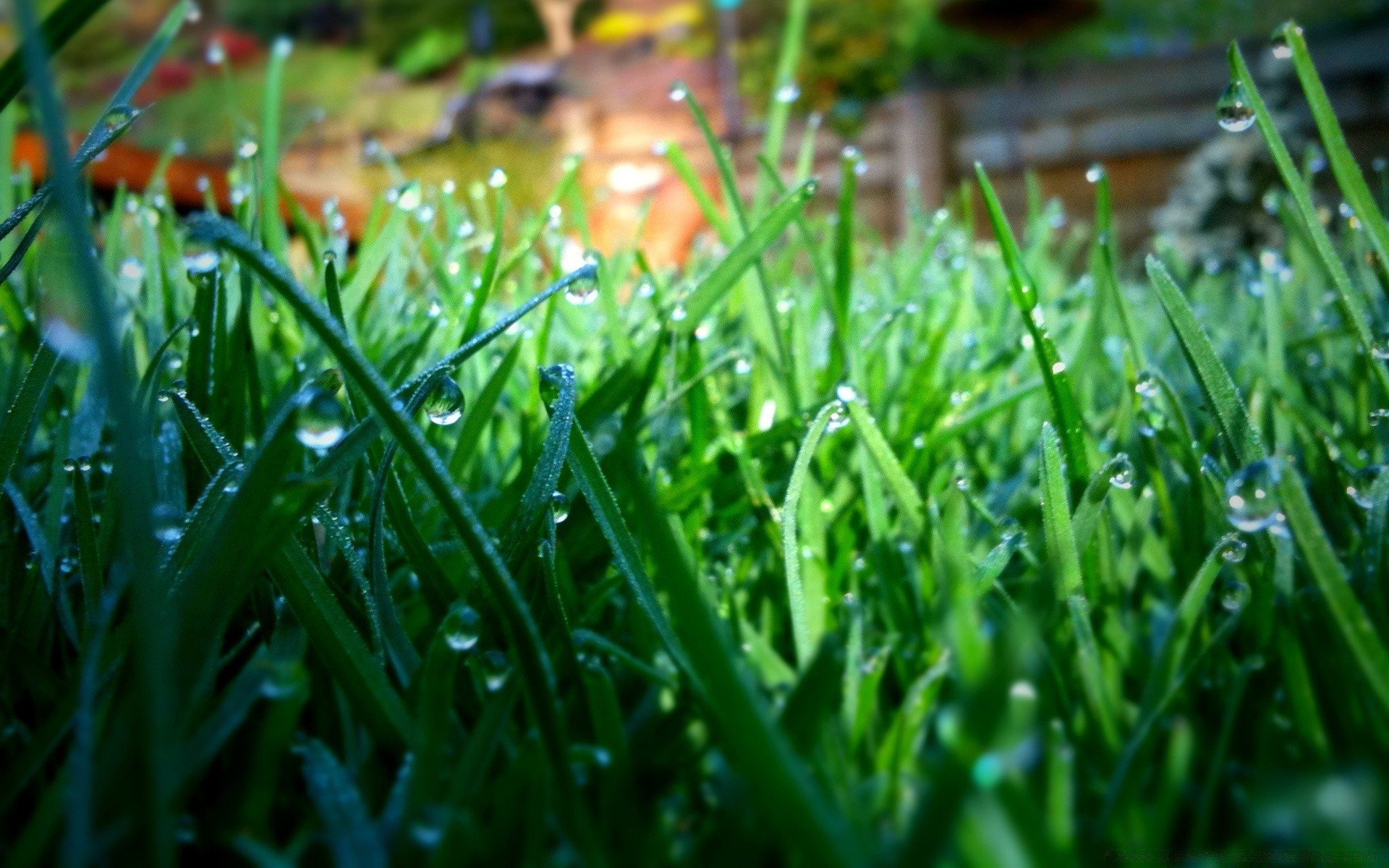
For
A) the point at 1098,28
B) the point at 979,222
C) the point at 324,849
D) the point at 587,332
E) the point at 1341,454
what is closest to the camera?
the point at 324,849

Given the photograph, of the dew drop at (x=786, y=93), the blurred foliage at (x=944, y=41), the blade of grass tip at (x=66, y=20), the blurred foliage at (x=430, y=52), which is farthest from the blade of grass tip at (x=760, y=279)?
the blurred foliage at (x=430, y=52)

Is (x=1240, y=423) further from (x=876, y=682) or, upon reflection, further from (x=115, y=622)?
(x=115, y=622)

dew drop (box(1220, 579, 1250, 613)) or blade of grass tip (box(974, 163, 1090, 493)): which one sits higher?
blade of grass tip (box(974, 163, 1090, 493))

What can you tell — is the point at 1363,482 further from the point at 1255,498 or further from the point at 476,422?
the point at 476,422

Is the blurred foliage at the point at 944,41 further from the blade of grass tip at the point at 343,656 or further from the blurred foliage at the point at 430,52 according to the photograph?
the blade of grass tip at the point at 343,656

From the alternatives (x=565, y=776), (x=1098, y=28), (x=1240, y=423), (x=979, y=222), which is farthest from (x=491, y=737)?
(x=1098, y=28)

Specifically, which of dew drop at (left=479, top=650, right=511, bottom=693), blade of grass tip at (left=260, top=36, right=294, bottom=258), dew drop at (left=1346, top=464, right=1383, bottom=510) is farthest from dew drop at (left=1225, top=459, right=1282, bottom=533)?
blade of grass tip at (left=260, top=36, right=294, bottom=258)

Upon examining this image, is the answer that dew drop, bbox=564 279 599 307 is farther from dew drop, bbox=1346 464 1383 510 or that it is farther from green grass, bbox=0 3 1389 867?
dew drop, bbox=1346 464 1383 510
